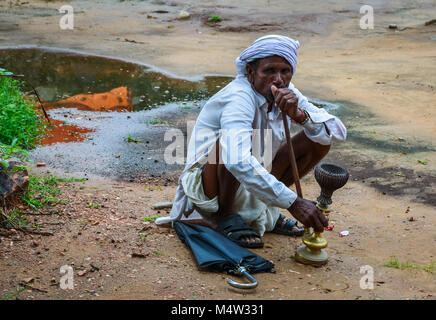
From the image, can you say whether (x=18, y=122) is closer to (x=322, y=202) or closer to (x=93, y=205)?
(x=93, y=205)

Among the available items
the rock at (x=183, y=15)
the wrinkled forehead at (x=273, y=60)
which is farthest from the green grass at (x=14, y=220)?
the rock at (x=183, y=15)

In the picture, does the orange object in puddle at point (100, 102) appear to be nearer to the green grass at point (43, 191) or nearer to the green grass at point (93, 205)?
the green grass at point (43, 191)

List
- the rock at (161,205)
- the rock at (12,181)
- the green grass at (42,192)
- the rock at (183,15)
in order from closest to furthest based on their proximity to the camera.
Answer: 1. the rock at (12,181)
2. the green grass at (42,192)
3. the rock at (161,205)
4. the rock at (183,15)

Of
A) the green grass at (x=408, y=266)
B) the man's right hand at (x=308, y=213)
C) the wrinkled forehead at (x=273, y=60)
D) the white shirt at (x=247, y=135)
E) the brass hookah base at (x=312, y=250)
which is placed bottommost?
the green grass at (x=408, y=266)

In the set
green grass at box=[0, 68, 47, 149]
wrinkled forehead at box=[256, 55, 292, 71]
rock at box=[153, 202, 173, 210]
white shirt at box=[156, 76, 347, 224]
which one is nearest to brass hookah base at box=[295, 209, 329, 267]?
white shirt at box=[156, 76, 347, 224]

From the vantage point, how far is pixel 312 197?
4246mm

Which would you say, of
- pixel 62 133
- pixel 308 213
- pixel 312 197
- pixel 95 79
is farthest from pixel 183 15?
pixel 308 213

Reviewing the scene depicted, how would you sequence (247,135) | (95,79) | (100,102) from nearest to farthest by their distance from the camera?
(247,135)
(100,102)
(95,79)

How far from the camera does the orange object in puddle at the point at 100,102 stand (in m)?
6.54

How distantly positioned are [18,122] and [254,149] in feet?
9.95

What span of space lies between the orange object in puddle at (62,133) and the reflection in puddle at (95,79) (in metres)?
0.98

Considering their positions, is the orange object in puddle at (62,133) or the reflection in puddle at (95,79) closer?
the orange object in puddle at (62,133)

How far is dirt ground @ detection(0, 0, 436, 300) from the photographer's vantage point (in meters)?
2.68

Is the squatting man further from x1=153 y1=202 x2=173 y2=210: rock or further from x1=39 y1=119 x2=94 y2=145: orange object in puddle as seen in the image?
x1=39 y1=119 x2=94 y2=145: orange object in puddle
